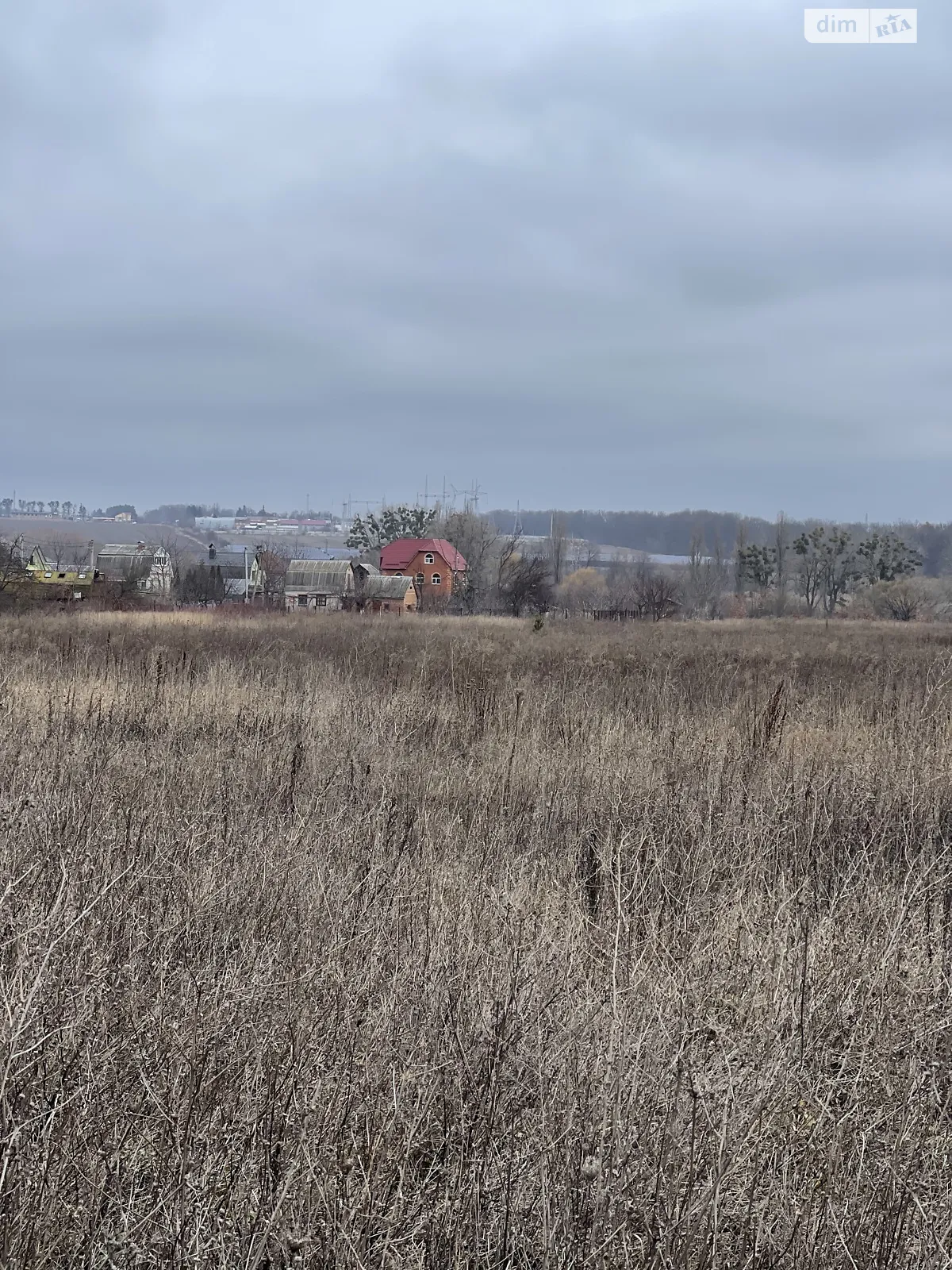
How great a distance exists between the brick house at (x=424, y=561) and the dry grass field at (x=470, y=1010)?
68105 mm

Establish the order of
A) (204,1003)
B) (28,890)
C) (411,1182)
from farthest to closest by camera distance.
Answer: (28,890)
(204,1003)
(411,1182)

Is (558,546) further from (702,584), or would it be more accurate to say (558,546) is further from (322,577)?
(322,577)

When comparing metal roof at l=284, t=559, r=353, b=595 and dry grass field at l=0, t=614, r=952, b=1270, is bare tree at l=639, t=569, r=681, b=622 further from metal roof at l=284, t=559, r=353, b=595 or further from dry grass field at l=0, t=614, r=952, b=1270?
dry grass field at l=0, t=614, r=952, b=1270

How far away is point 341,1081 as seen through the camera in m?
2.60

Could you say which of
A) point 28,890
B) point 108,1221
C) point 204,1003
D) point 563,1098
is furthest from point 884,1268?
point 28,890

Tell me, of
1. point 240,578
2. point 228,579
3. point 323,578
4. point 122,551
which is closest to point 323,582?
point 323,578

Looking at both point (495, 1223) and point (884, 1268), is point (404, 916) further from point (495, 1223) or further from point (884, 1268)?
point (884, 1268)

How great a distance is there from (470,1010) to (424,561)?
251ft

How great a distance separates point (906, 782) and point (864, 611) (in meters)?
60.2

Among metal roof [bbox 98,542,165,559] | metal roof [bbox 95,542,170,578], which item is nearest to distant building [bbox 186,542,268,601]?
metal roof [bbox 95,542,170,578]

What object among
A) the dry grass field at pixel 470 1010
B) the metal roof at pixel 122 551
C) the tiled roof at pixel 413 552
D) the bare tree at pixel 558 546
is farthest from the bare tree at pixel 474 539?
the dry grass field at pixel 470 1010

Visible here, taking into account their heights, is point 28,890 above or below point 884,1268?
above

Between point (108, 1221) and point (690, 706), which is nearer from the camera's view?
point (108, 1221)

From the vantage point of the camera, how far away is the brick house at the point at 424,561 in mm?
77188
